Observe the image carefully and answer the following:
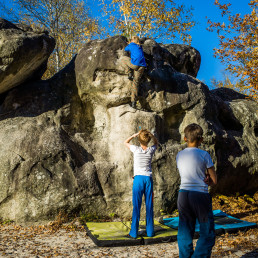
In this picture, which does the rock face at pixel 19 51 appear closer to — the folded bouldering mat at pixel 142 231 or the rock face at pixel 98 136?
the rock face at pixel 98 136

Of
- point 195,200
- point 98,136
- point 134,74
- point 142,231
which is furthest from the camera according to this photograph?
point 98,136

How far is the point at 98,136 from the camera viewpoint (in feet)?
29.1

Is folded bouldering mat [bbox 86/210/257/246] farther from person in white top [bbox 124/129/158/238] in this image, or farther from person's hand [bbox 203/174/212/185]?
person's hand [bbox 203/174/212/185]

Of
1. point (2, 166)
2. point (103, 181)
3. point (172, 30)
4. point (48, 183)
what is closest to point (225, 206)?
point (103, 181)

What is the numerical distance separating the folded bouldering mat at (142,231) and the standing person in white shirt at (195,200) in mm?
2104

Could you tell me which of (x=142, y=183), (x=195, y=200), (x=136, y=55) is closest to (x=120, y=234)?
(x=142, y=183)

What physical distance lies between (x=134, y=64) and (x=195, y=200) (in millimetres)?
5563

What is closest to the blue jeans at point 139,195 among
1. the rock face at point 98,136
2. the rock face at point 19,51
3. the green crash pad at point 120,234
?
the green crash pad at point 120,234

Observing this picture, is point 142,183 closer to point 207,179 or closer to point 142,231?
point 142,231

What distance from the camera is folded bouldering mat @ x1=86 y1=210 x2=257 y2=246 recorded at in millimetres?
5496

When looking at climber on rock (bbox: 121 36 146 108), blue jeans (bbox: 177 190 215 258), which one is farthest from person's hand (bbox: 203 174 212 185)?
climber on rock (bbox: 121 36 146 108)

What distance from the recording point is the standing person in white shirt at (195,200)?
3.43 m

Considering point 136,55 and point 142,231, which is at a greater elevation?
point 136,55

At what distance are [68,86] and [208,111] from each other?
189 inches
